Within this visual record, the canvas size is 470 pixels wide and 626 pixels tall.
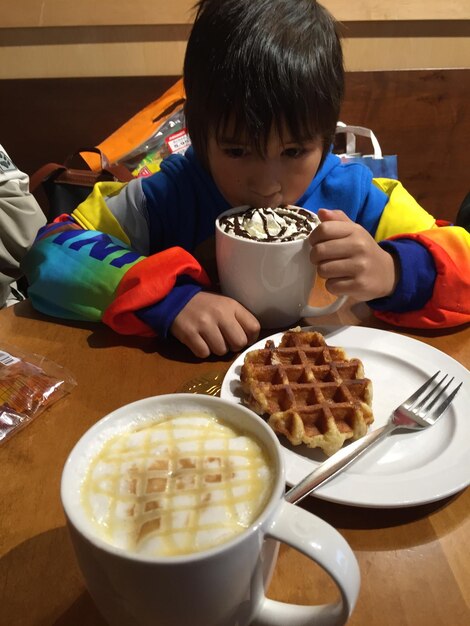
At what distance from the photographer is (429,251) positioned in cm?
92

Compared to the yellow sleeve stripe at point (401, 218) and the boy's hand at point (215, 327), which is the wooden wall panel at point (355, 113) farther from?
the boy's hand at point (215, 327)

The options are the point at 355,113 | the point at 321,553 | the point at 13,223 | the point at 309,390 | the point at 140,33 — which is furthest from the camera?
the point at 355,113

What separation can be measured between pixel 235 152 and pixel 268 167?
0.07 m

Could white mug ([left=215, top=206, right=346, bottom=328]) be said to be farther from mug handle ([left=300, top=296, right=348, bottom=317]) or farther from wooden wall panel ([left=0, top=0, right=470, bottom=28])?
wooden wall panel ([left=0, top=0, right=470, bottom=28])

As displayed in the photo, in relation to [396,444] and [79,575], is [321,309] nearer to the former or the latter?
[396,444]

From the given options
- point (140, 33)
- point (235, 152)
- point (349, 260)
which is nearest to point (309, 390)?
point (349, 260)

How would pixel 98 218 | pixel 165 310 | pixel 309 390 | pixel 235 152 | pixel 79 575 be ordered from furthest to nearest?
pixel 98 218 < pixel 235 152 < pixel 165 310 < pixel 309 390 < pixel 79 575

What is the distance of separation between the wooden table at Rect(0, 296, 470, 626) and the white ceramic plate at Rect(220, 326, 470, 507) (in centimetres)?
3

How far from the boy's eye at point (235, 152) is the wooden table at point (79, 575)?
0.45 m

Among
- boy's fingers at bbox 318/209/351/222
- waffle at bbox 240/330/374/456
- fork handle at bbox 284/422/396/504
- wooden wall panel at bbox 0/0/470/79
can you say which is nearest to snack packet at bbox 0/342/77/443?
waffle at bbox 240/330/374/456

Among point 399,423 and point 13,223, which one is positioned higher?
point 399,423

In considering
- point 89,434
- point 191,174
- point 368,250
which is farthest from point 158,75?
point 89,434

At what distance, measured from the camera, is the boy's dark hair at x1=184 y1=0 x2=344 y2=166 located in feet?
2.79

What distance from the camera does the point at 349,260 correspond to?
2.72 feet
